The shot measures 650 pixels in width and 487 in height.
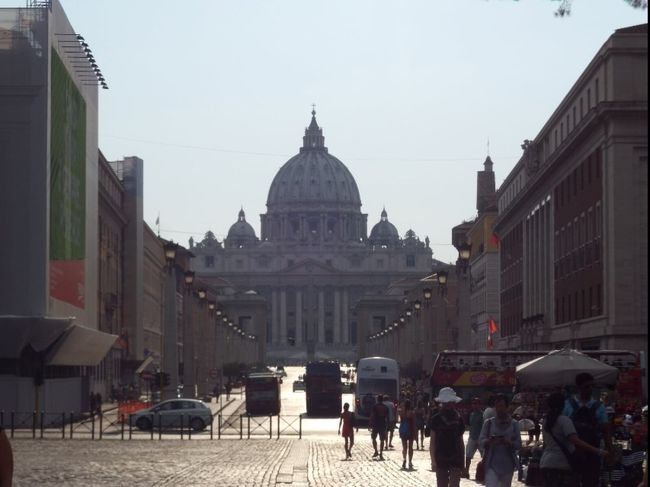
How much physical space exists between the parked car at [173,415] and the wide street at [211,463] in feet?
19.2

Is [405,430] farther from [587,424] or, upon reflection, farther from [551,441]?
[551,441]

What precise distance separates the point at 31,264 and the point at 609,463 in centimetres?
4629

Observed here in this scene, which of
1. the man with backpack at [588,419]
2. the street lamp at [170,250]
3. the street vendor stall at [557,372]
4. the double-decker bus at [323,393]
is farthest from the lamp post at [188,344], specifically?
the man with backpack at [588,419]

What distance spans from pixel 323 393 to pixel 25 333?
28.3 m

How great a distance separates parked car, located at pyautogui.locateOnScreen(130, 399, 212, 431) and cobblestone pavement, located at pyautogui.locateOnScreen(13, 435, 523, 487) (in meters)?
9.99

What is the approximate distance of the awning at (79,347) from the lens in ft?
229

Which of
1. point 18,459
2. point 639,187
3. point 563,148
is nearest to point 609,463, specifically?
point 18,459

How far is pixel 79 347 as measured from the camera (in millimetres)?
75312

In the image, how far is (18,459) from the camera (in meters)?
39.4

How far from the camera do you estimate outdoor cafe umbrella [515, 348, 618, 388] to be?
107 feet

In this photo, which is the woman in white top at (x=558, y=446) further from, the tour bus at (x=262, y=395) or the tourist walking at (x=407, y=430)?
the tour bus at (x=262, y=395)

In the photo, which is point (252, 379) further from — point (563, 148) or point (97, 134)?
point (563, 148)

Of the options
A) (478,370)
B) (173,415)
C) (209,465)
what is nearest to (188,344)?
(173,415)

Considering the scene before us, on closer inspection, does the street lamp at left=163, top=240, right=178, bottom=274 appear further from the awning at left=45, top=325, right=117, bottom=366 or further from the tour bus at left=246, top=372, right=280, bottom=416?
the tour bus at left=246, top=372, right=280, bottom=416
